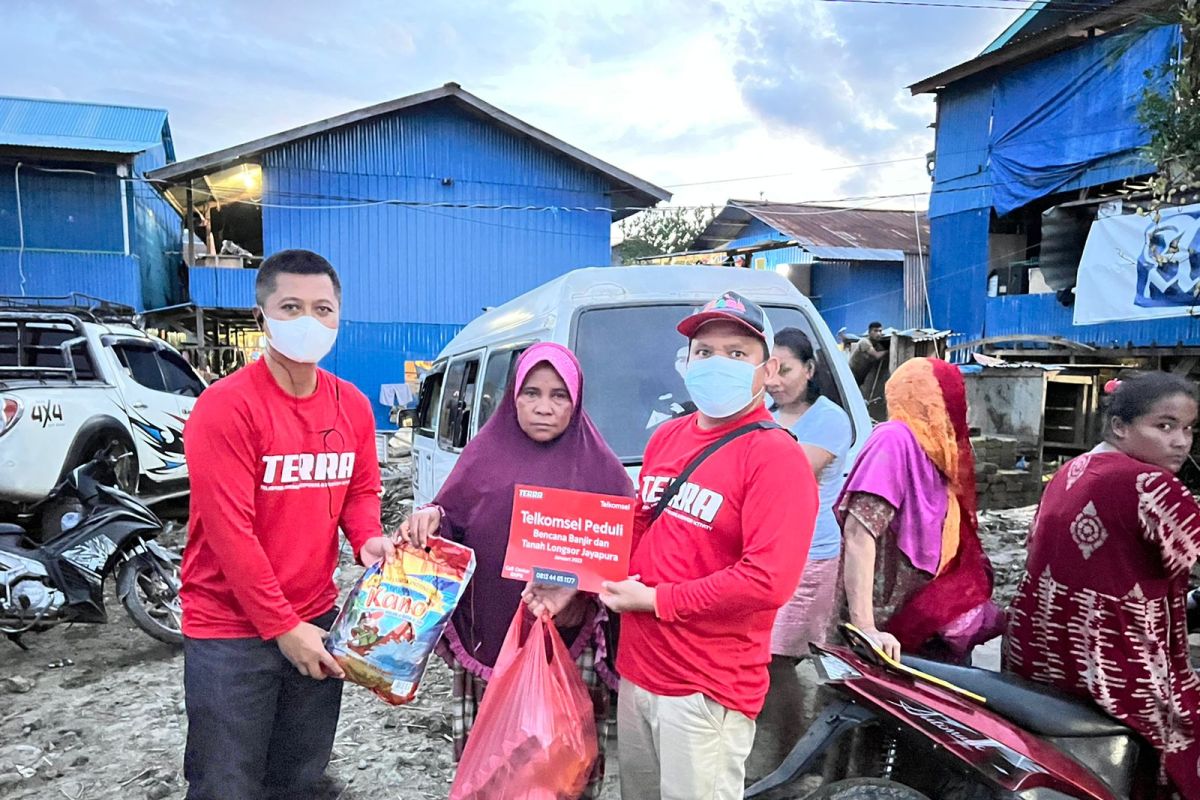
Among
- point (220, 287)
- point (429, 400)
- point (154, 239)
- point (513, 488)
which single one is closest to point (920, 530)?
point (513, 488)

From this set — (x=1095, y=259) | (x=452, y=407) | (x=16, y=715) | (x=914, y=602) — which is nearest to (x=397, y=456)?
(x=452, y=407)

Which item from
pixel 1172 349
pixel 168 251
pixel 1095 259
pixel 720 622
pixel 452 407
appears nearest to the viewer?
pixel 720 622

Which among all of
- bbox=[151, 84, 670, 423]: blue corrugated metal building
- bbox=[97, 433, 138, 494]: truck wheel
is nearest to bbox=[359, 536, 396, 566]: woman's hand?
bbox=[97, 433, 138, 494]: truck wheel

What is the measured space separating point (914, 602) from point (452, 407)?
3.95 metres

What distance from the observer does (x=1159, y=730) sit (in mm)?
2088

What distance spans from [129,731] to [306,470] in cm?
267

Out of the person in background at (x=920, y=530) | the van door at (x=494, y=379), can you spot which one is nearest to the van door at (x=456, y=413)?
the van door at (x=494, y=379)

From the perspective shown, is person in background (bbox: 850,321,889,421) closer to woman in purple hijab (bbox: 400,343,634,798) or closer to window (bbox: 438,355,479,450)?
window (bbox: 438,355,479,450)

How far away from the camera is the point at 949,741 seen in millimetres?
1905

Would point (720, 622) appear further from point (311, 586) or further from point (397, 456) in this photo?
point (397, 456)

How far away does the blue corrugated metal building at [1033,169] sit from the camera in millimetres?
11586

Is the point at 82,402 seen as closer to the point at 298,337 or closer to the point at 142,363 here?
the point at 142,363

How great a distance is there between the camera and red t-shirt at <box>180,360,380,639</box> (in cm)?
189

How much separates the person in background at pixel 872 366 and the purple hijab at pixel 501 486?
8727 millimetres
